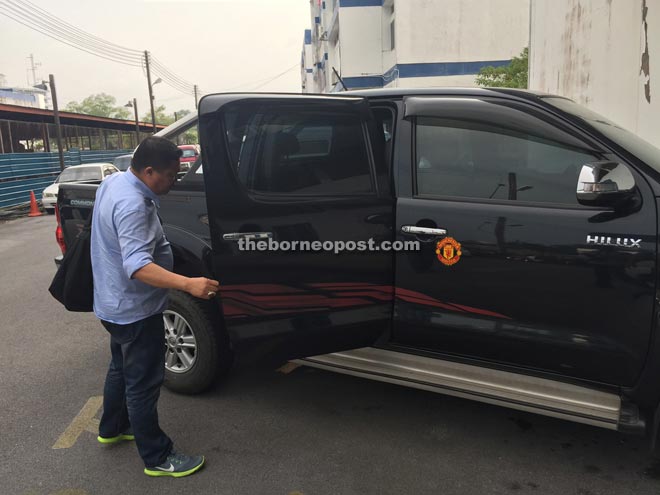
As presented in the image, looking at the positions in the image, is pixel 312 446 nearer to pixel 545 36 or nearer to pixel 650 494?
pixel 650 494

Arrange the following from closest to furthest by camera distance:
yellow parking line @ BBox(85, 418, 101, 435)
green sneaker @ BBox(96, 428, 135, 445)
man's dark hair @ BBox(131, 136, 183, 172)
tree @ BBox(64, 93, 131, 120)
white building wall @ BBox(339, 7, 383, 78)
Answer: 1. man's dark hair @ BBox(131, 136, 183, 172)
2. green sneaker @ BBox(96, 428, 135, 445)
3. yellow parking line @ BBox(85, 418, 101, 435)
4. white building wall @ BBox(339, 7, 383, 78)
5. tree @ BBox(64, 93, 131, 120)

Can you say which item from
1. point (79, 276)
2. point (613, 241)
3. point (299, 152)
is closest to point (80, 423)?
point (79, 276)

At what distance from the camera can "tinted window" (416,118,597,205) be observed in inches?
106

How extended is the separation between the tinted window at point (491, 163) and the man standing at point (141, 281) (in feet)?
4.29

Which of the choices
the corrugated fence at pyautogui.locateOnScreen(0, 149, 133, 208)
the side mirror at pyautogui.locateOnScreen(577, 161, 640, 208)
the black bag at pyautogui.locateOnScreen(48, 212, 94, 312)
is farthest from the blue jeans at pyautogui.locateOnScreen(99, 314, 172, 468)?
the corrugated fence at pyautogui.locateOnScreen(0, 149, 133, 208)

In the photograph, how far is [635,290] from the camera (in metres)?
2.42

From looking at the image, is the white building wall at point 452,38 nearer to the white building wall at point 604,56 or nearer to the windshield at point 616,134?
the white building wall at point 604,56

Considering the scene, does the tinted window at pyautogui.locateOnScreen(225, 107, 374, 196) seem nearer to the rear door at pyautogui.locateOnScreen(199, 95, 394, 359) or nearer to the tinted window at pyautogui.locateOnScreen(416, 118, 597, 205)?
the rear door at pyautogui.locateOnScreen(199, 95, 394, 359)

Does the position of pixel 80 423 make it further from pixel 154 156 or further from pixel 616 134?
pixel 616 134

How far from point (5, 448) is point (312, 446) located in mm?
1710

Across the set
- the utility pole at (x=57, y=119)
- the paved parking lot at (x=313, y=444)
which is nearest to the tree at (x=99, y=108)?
the utility pole at (x=57, y=119)

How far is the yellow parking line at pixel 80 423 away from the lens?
122 inches

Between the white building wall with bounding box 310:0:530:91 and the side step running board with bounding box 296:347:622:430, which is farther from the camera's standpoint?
the white building wall with bounding box 310:0:530:91

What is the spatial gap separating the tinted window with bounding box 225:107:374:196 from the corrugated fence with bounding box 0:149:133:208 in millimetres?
→ 17538
